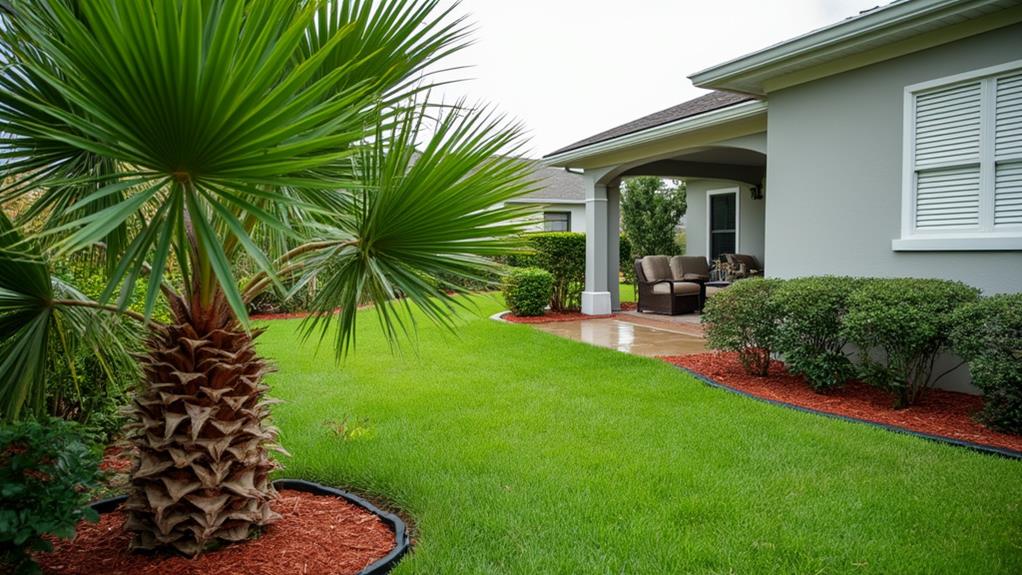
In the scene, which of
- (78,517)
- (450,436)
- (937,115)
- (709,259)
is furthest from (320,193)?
(709,259)

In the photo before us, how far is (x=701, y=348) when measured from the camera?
916cm

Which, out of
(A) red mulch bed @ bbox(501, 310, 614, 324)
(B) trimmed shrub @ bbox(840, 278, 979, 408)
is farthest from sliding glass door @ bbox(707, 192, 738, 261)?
(B) trimmed shrub @ bbox(840, 278, 979, 408)

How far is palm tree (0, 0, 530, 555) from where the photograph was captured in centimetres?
183

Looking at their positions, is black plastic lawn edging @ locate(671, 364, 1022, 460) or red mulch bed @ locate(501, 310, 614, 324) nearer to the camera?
black plastic lawn edging @ locate(671, 364, 1022, 460)

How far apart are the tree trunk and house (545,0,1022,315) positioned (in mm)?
6369

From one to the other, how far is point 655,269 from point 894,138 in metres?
6.96

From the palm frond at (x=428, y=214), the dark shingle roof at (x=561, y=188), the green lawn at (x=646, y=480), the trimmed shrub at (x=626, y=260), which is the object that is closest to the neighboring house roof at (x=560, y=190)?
the dark shingle roof at (x=561, y=188)

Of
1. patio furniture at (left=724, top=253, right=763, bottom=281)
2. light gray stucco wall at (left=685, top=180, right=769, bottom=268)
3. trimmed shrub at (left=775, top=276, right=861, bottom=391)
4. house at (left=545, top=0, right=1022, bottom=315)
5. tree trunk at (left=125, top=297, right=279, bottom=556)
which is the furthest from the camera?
light gray stucco wall at (left=685, top=180, right=769, bottom=268)

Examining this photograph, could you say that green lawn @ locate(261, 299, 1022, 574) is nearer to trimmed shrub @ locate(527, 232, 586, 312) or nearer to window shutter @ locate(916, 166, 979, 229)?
window shutter @ locate(916, 166, 979, 229)

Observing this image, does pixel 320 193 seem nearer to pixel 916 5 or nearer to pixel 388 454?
pixel 388 454

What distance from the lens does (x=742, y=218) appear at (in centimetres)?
1576

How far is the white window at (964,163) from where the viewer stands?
5.85 m

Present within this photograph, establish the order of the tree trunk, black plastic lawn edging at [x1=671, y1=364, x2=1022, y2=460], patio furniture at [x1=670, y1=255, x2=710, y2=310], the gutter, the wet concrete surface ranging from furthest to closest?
patio furniture at [x1=670, y1=255, x2=710, y2=310], the wet concrete surface, the gutter, black plastic lawn edging at [x1=671, y1=364, x2=1022, y2=460], the tree trunk

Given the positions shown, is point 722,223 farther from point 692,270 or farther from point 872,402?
point 872,402
